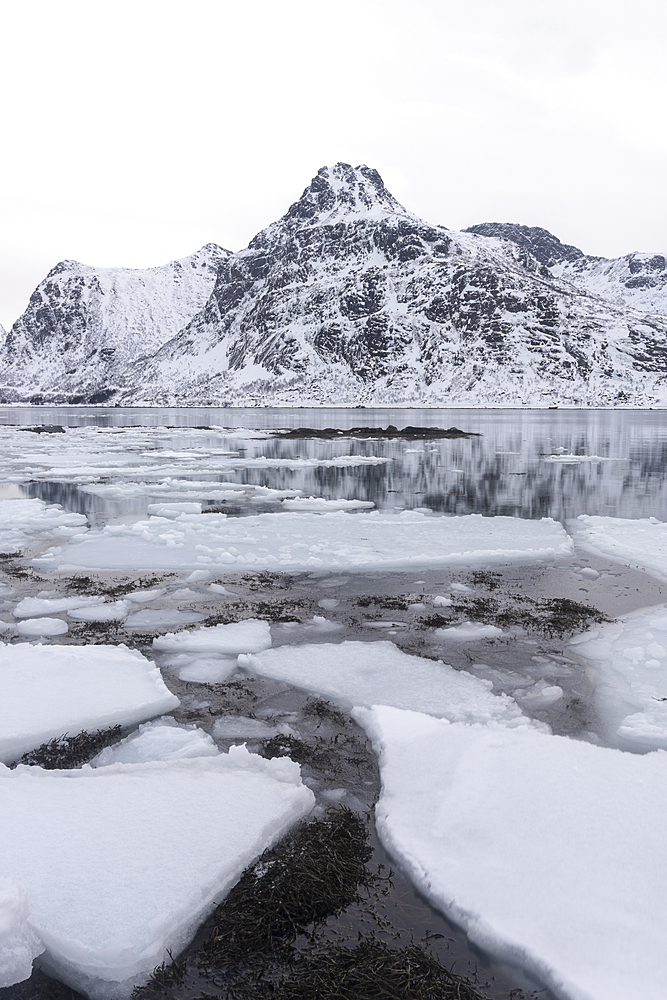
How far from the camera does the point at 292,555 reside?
12.0m

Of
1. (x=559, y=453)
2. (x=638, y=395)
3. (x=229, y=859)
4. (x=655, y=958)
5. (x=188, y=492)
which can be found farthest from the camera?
(x=638, y=395)

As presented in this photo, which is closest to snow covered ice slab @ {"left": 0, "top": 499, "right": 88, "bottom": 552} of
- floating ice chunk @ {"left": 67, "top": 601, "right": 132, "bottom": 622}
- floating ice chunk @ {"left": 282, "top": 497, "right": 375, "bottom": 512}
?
floating ice chunk @ {"left": 67, "top": 601, "right": 132, "bottom": 622}

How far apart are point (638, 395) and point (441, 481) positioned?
188077 millimetres

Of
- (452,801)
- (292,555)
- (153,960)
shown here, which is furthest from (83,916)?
(292,555)

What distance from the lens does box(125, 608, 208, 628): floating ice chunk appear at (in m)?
8.53

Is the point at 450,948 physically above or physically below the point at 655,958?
below

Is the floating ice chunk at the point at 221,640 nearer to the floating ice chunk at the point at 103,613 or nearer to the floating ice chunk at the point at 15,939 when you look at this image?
the floating ice chunk at the point at 103,613

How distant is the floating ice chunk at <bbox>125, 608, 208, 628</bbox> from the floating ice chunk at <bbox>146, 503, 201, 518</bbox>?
23.6 feet

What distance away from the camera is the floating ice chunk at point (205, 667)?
683cm

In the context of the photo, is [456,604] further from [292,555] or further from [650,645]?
[292,555]

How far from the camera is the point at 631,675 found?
22.1 ft

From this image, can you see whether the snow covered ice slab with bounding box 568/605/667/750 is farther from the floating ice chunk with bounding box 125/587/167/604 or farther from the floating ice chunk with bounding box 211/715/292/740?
the floating ice chunk with bounding box 125/587/167/604

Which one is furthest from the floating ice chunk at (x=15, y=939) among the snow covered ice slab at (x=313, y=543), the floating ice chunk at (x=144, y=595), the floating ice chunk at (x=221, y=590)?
the snow covered ice slab at (x=313, y=543)

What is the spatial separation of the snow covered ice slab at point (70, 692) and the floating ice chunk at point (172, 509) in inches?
363
